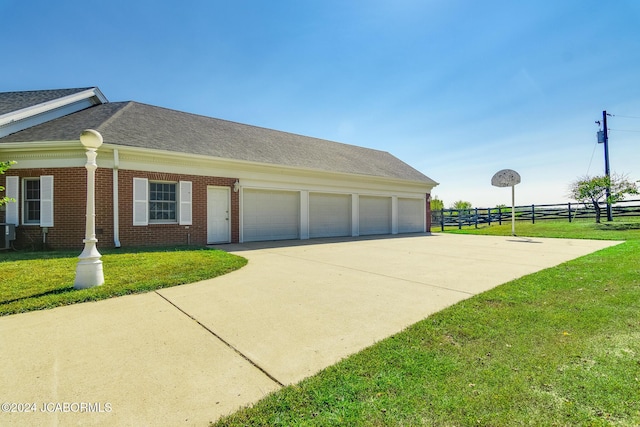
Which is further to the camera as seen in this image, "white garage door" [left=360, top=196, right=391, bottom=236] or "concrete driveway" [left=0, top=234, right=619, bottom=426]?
"white garage door" [left=360, top=196, right=391, bottom=236]

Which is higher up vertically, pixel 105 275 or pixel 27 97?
pixel 27 97

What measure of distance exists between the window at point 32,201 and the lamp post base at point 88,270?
7527 mm

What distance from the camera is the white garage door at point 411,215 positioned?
18078 mm

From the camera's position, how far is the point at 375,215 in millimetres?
16906

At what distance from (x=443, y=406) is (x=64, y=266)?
313 inches

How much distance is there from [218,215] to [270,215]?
2.29 metres

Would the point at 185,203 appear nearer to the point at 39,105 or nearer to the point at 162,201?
the point at 162,201

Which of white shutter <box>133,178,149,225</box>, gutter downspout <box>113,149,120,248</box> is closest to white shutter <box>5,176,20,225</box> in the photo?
gutter downspout <box>113,149,120,248</box>

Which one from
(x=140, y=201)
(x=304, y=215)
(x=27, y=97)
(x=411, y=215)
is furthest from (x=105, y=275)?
(x=411, y=215)

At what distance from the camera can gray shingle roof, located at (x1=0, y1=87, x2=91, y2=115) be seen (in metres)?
11.4

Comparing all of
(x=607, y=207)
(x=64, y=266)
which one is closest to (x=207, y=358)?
(x=64, y=266)

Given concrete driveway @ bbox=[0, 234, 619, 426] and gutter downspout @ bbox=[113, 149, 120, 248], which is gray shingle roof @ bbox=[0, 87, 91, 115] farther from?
concrete driveway @ bbox=[0, 234, 619, 426]

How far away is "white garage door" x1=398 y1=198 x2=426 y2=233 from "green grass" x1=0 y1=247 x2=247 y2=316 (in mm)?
12629

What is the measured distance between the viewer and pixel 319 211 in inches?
582
